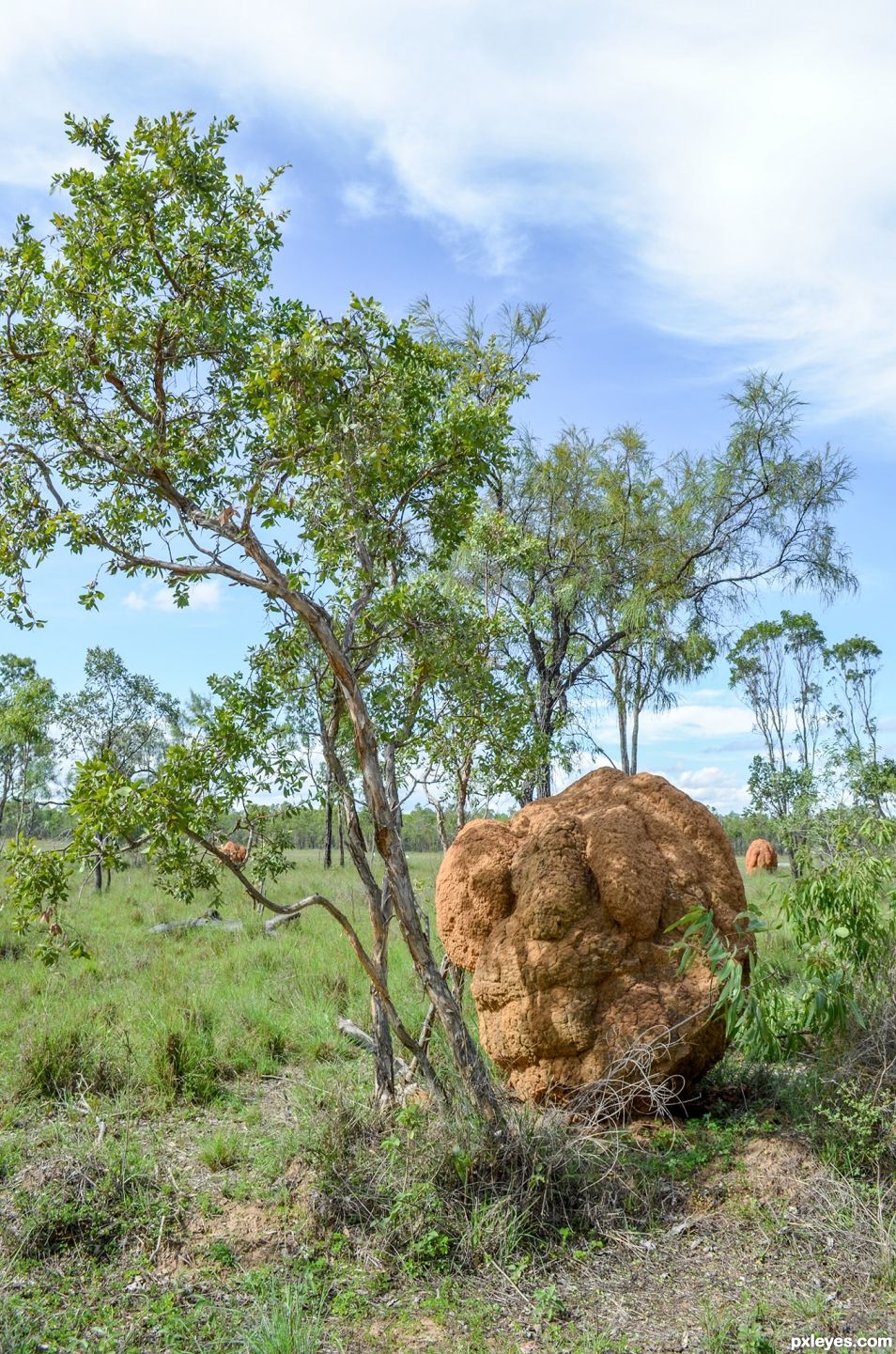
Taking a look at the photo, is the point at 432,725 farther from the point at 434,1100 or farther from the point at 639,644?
the point at 639,644

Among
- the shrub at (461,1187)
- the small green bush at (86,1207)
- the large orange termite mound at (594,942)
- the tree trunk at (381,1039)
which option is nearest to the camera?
the shrub at (461,1187)

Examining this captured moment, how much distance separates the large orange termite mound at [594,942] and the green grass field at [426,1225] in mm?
589

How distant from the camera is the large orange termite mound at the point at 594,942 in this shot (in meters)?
6.60

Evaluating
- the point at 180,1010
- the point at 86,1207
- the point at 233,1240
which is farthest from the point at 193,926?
the point at 233,1240

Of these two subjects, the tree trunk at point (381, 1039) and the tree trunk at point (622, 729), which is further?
the tree trunk at point (622, 729)

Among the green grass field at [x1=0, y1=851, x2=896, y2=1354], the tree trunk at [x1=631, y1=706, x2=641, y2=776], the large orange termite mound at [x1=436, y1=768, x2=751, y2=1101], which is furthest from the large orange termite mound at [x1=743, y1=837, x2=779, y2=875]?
the large orange termite mound at [x1=436, y1=768, x2=751, y2=1101]

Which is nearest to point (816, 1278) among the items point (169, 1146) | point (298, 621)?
point (169, 1146)

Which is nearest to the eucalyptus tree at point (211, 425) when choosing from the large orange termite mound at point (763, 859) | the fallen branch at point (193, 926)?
the fallen branch at point (193, 926)

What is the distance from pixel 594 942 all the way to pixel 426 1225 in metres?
2.04

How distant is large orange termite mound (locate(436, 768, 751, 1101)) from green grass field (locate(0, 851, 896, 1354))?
0.59m

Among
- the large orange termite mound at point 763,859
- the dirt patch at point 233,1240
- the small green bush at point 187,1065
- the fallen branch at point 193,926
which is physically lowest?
the dirt patch at point 233,1240

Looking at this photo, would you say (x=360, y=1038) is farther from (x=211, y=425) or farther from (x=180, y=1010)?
(x=211, y=425)

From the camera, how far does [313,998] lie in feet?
34.3

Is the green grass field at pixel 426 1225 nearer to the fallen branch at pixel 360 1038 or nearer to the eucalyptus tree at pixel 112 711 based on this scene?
the fallen branch at pixel 360 1038
